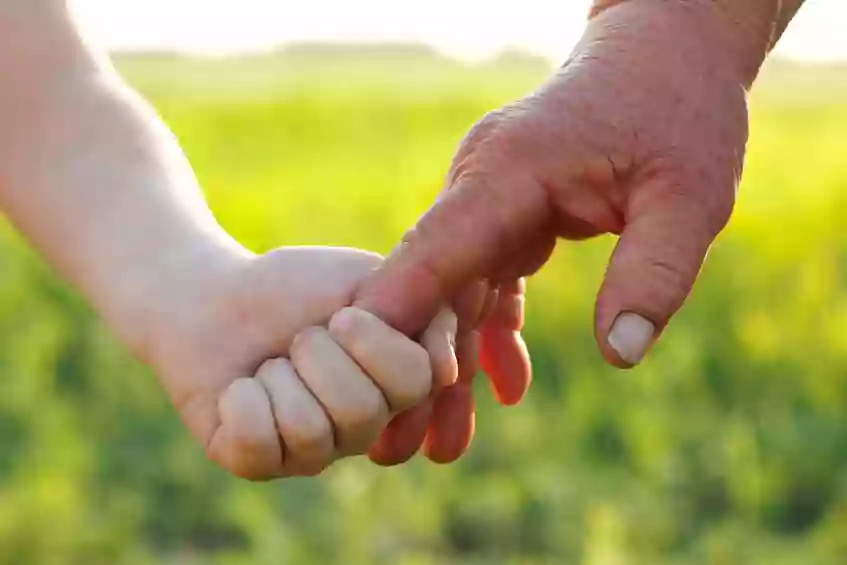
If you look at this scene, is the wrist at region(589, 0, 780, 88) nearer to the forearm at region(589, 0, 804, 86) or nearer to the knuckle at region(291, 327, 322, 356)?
the forearm at region(589, 0, 804, 86)

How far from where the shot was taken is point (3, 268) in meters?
2.10

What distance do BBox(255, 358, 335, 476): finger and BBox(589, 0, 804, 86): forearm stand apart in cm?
32

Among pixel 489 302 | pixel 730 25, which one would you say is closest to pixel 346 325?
pixel 489 302

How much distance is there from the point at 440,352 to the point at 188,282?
0.58 feet

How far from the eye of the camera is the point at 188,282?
32.1 inches

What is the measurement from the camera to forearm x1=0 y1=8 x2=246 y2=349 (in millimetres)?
836

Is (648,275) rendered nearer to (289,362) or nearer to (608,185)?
(608,185)

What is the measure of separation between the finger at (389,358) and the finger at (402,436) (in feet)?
0.21

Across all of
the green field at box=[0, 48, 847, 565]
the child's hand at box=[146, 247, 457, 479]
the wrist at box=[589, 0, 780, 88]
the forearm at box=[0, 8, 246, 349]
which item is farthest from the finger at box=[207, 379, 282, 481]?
the green field at box=[0, 48, 847, 565]

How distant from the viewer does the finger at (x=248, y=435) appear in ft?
2.31

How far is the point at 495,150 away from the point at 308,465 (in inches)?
7.9

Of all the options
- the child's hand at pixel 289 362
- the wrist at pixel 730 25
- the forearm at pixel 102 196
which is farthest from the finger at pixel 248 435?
the wrist at pixel 730 25

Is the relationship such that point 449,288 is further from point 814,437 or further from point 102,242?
point 814,437

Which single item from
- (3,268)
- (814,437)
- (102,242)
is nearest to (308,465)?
(102,242)
